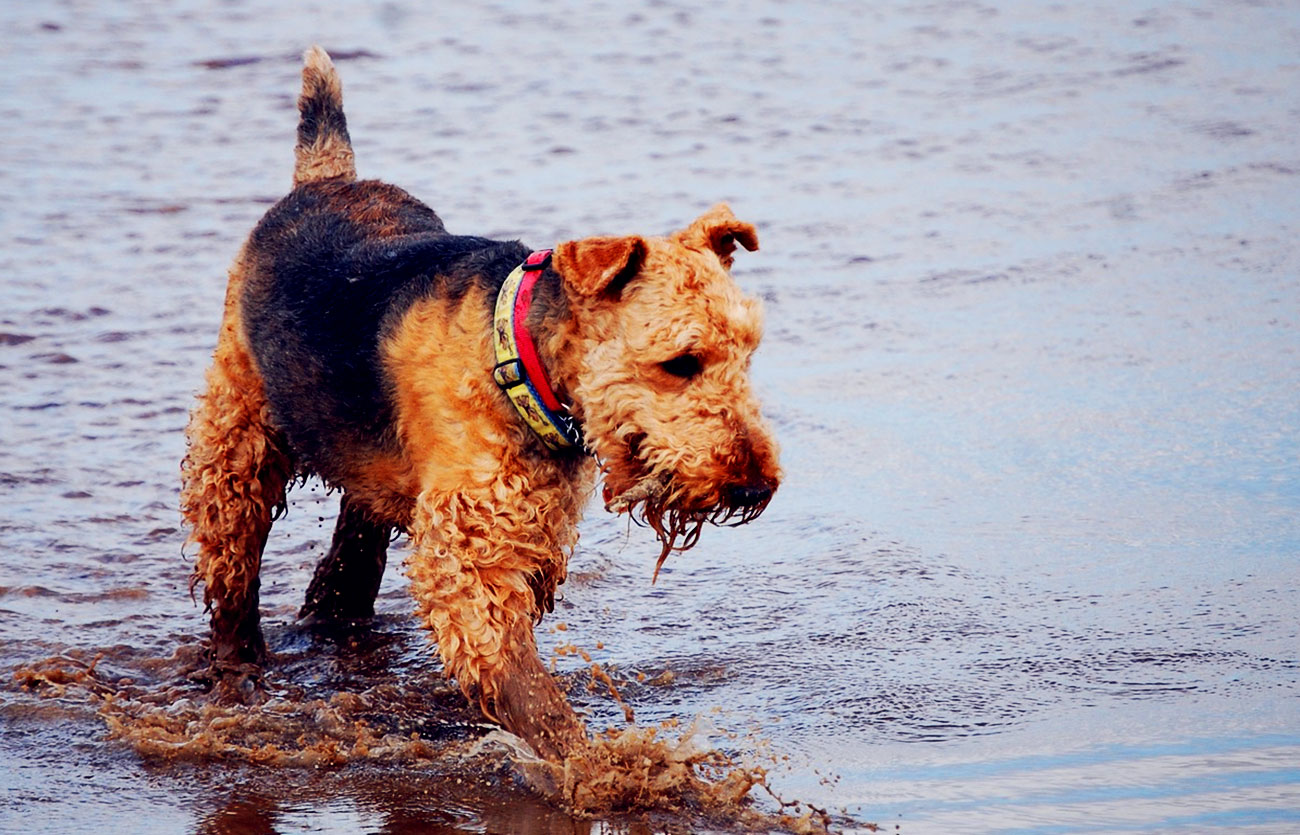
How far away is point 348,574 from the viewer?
5707mm

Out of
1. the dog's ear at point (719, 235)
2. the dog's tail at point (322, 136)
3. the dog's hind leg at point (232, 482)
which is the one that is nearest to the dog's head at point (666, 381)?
the dog's ear at point (719, 235)

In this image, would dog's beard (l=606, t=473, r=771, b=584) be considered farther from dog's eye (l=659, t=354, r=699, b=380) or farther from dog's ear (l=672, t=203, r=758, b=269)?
dog's ear (l=672, t=203, r=758, b=269)

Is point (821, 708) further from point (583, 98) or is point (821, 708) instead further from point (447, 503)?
point (583, 98)

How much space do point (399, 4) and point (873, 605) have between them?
13.0 meters

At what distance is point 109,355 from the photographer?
831 cm

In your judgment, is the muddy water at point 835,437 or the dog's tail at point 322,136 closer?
the muddy water at point 835,437

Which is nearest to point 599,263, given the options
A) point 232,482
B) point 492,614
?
point 492,614

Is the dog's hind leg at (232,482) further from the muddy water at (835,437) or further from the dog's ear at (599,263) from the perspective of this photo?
the dog's ear at (599,263)

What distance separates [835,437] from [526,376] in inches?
121

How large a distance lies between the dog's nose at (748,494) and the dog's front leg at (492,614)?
62 cm

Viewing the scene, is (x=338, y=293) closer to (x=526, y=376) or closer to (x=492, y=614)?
(x=526, y=376)

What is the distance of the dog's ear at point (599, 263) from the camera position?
3.99 metres

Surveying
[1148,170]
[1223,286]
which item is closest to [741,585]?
[1223,286]

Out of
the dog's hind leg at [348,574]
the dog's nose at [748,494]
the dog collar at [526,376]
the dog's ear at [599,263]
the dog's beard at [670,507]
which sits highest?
the dog's ear at [599,263]
